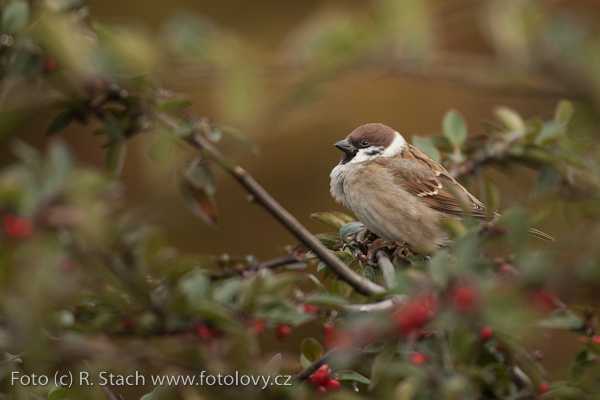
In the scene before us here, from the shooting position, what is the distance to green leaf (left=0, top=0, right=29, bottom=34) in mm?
1144

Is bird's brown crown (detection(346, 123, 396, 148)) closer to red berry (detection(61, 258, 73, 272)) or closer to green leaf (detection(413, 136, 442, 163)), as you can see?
green leaf (detection(413, 136, 442, 163))

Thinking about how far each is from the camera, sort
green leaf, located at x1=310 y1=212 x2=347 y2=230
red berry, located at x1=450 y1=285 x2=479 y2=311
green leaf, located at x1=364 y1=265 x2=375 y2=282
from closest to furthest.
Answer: red berry, located at x1=450 y1=285 x2=479 y2=311, green leaf, located at x1=364 y1=265 x2=375 y2=282, green leaf, located at x1=310 y1=212 x2=347 y2=230

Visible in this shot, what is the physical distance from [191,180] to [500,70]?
73cm

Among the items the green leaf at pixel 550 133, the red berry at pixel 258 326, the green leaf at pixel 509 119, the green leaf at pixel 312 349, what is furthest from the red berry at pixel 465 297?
the green leaf at pixel 509 119

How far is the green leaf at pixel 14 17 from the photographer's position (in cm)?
114

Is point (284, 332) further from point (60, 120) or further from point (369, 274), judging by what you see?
point (60, 120)

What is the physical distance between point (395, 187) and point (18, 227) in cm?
192

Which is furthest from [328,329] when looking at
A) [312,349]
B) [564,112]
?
[564,112]

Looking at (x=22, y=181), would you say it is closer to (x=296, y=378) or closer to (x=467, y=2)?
(x=296, y=378)

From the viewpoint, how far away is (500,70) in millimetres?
1423

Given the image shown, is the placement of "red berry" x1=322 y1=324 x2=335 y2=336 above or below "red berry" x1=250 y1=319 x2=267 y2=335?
below

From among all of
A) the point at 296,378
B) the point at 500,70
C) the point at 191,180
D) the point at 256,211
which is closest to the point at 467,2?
the point at 500,70

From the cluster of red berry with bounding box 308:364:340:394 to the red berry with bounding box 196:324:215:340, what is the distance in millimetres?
333

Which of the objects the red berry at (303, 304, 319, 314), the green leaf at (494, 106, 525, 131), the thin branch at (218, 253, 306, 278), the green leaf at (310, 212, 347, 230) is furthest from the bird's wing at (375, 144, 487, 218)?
the red berry at (303, 304, 319, 314)
